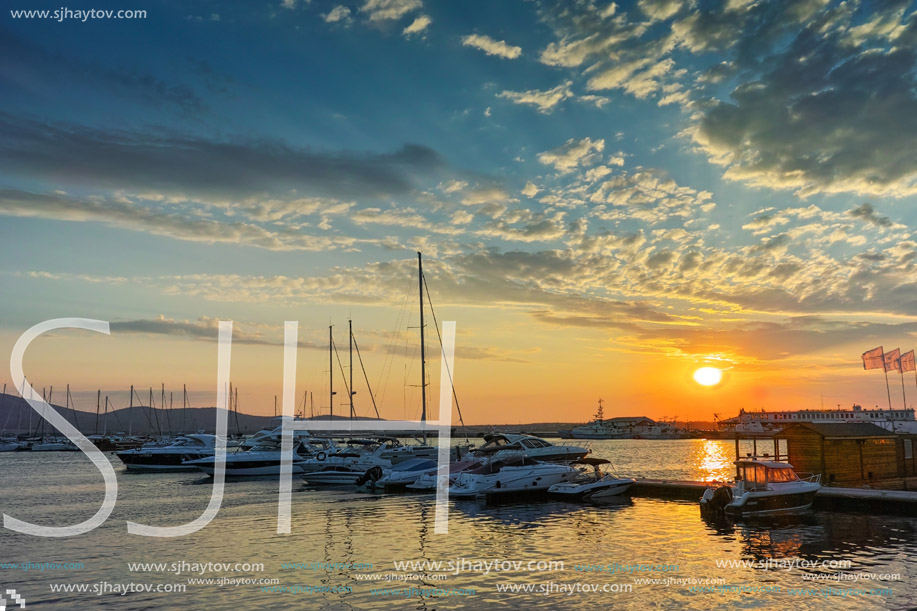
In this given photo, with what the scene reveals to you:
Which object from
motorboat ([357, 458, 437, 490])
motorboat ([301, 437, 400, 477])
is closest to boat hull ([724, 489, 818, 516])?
motorboat ([357, 458, 437, 490])

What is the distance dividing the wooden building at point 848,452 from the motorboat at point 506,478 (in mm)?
14811

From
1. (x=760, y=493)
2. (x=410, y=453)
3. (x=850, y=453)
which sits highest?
(x=850, y=453)

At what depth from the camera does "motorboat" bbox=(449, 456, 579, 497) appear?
145ft

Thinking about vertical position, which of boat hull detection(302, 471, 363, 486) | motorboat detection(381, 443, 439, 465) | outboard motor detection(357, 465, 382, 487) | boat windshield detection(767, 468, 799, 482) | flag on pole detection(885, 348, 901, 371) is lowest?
boat hull detection(302, 471, 363, 486)

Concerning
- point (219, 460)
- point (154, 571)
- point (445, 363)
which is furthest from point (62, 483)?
point (154, 571)

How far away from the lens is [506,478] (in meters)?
44.2

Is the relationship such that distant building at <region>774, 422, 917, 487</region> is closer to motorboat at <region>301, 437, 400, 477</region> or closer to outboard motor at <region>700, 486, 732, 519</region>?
outboard motor at <region>700, 486, 732, 519</region>

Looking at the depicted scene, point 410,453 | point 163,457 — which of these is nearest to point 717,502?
point 410,453

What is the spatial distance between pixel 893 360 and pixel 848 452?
27089mm

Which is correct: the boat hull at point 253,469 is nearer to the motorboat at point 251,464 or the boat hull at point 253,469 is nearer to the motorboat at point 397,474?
the motorboat at point 251,464

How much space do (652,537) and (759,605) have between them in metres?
11.1

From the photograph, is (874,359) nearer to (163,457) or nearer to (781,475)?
(781,475)

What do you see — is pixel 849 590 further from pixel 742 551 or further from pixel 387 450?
pixel 387 450

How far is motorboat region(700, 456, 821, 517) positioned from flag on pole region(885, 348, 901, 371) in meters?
35.4
